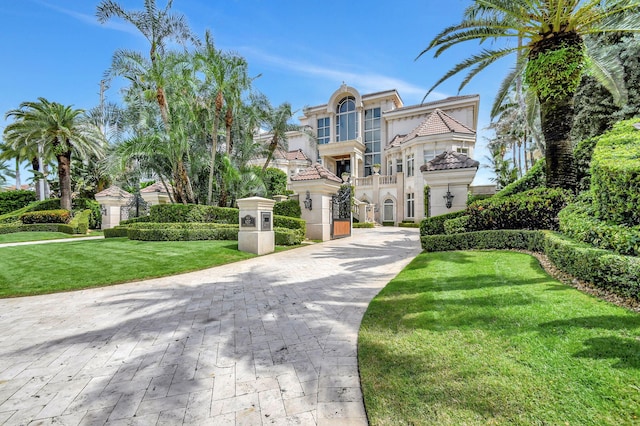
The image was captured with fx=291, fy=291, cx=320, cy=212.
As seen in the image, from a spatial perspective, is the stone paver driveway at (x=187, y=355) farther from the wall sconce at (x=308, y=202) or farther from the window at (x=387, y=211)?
the window at (x=387, y=211)

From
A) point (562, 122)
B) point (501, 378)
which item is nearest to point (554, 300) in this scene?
point (501, 378)

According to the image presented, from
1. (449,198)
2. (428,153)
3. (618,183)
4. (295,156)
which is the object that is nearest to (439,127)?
(428,153)

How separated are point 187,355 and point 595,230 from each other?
6.82m

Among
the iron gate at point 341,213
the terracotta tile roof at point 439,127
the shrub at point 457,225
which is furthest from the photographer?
the terracotta tile roof at point 439,127

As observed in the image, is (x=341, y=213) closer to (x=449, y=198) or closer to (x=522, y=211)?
(x=449, y=198)

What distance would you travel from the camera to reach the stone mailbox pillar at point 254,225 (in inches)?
430

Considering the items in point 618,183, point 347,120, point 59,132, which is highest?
point 347,120

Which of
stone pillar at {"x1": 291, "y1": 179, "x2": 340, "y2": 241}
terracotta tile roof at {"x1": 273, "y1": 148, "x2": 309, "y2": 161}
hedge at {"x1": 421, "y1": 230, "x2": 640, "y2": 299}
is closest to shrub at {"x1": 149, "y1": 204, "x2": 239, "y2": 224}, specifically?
stone pillar at {"x1": 291, "y1": 179, "x2": 340, "y2": 241}

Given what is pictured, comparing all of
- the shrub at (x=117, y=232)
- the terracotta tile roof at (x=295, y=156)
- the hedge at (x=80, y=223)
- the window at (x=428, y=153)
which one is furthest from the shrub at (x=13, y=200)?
the window at (x=428, y=153)

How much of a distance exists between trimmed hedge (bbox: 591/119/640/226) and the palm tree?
29419 millimetres

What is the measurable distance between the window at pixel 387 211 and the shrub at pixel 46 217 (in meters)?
25.3

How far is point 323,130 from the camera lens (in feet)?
116

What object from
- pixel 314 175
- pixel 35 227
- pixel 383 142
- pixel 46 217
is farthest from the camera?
pixel 383 142

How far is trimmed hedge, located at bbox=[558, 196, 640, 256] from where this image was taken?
444 cm
